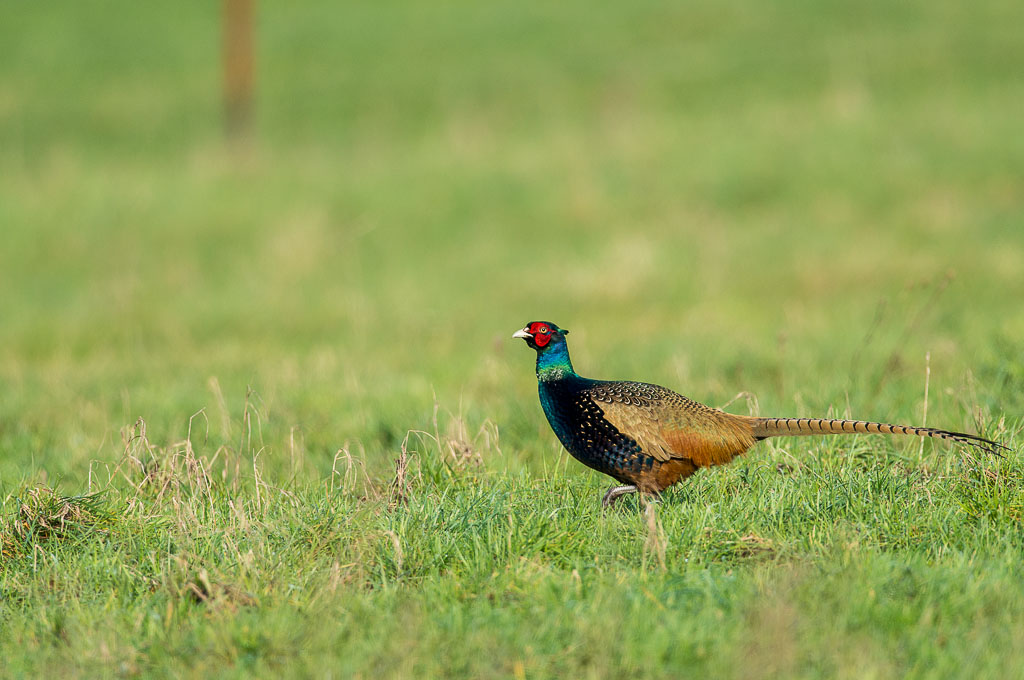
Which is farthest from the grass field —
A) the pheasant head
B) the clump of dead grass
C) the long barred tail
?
the pheasant head

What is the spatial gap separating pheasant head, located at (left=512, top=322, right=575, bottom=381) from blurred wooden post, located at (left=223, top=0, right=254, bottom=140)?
15.8 m

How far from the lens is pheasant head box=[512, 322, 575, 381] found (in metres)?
4.77

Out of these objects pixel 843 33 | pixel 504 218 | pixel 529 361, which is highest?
pixel 843 33

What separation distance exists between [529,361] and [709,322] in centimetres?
207

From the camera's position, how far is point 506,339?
10.8 meters

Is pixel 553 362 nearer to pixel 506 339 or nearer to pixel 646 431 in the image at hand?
pixel 646 431

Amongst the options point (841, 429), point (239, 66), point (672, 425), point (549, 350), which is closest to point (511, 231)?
point (239, 66)

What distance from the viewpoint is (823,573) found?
3.69 metres

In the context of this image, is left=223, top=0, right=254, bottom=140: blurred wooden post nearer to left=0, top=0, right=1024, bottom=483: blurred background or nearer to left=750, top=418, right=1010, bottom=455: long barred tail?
left=0, top=0, right=1024, bottom=483: blurred background

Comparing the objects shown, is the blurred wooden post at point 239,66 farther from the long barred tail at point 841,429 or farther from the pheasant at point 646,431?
the long barred tail at point 841,429

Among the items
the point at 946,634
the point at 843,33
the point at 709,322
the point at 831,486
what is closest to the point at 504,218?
the point at 709,322

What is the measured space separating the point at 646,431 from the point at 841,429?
2.52ft

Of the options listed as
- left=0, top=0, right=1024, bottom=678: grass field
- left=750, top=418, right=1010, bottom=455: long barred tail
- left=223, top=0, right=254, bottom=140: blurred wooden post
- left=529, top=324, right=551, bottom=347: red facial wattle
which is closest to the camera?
left=0, top=0, right=1024, bottom=678: grass field

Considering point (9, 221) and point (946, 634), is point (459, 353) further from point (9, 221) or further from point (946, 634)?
point (9, 221)
